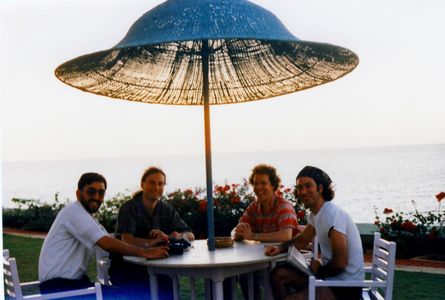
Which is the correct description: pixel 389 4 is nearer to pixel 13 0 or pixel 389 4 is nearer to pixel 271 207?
pixel 271 207

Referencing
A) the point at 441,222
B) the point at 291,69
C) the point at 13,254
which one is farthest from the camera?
the point at 13,254

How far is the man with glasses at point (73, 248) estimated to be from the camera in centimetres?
336

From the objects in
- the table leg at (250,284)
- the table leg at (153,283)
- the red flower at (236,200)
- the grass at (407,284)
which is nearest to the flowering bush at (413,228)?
the grass at (407,284)

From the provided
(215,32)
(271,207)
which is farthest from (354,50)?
(271,207)

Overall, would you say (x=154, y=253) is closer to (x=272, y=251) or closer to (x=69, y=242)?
(x=69, y=242)

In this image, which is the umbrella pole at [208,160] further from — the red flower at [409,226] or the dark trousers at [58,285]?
the red flower at [409,226]

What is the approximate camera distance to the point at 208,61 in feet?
13.6

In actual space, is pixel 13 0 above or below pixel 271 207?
above

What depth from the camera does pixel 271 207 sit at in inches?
167

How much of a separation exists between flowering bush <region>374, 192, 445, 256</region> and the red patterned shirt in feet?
10.3

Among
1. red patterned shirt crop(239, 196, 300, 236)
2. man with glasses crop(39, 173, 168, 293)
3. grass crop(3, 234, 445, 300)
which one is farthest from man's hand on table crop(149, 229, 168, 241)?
grass crop(3, 234, 445, 300)

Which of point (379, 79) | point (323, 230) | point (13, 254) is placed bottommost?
point (13, 254)

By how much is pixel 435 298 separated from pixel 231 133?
472 centimetres

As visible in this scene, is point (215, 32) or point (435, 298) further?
point (435, 298)
